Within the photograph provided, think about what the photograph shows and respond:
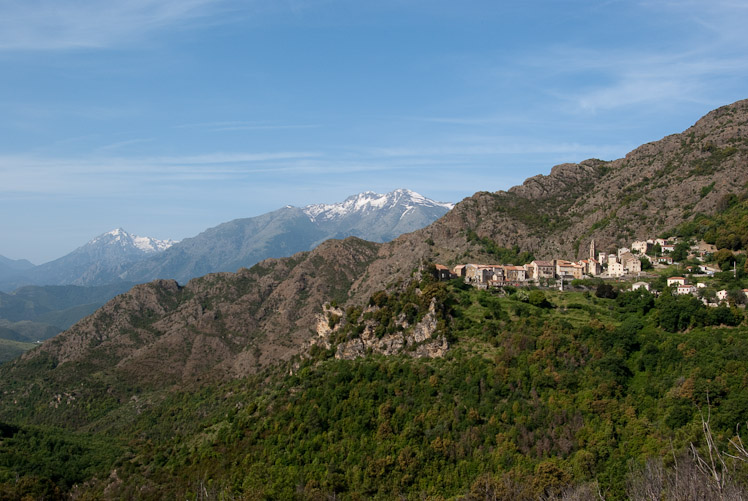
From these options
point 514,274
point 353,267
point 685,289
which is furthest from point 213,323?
point 685,289

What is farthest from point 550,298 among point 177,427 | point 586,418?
point 177,427

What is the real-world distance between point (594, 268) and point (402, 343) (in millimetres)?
36641

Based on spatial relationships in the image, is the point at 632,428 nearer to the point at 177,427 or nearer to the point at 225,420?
the point at 225,420

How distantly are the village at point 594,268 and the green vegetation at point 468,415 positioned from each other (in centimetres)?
771

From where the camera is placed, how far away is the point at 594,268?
90875 mm

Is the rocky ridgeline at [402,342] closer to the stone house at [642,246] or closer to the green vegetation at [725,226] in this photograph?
the stone house at [642,246]

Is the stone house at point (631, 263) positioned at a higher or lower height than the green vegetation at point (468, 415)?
higher

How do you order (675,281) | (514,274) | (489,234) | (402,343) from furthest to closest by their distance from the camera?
1. (489,234)
2. (514,274)
3. (675,281)
4. (402,343)

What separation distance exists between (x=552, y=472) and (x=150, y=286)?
14107 centimetres

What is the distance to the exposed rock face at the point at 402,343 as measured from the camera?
70.2m

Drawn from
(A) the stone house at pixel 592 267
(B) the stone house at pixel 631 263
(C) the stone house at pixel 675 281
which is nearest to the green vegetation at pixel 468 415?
(C) the stone house at pixel 675 281

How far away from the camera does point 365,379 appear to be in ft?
227

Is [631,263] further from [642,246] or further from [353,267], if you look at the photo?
[353,267]

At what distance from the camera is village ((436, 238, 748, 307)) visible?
8619cm
